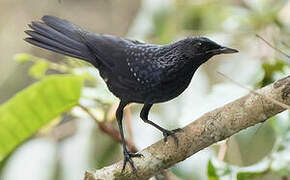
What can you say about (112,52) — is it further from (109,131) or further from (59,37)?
(109,131)

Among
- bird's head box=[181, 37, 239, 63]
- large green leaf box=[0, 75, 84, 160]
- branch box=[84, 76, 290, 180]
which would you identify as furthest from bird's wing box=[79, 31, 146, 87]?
branch box=[84, 76, 290, 180]

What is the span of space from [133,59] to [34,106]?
68cm

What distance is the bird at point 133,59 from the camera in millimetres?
3012

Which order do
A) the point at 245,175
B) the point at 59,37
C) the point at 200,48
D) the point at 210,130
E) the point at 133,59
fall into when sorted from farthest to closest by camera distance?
the point at 59,37
the point at 133,59
the point at 200,48
the point at 245,175
the point at 210,130

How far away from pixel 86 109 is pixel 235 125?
A: 3.24ft

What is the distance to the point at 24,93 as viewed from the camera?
11.0 ft

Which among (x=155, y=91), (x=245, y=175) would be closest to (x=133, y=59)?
(x=155, y=91)

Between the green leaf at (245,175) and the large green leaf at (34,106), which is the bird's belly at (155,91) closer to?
the large green leaf at (34,106)

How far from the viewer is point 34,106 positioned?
11.1ft

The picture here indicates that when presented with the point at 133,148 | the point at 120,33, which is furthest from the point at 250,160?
the point at 120,33

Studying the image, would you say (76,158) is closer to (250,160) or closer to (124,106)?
(124,106)

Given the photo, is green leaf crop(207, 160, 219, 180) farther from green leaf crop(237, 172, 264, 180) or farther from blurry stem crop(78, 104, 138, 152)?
blurry stem crop(78, 104, 138, 152)

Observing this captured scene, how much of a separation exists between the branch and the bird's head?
377mm

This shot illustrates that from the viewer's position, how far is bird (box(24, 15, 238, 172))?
119 inches
